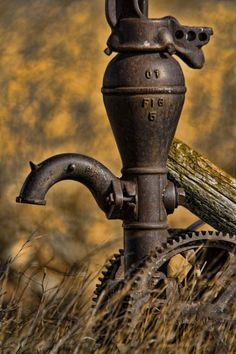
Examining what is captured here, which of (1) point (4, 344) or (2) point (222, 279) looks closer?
(1) point (4, 344)

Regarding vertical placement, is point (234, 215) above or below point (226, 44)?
below

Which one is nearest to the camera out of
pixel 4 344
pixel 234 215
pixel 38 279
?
pixel 4 344

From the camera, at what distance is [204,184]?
160 inches

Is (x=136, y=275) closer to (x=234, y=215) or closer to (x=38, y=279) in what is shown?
(x=234, y=215)

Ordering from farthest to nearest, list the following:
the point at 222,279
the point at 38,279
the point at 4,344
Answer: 1. the point at 38,279
2. the point at 222,279
3. the point at 4,344

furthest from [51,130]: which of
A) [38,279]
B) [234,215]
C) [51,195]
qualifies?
[234,215]

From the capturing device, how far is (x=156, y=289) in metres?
3.38

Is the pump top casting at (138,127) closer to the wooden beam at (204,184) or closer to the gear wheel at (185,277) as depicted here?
the gear wheel at (185,277)

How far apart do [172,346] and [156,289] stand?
0.67 ft

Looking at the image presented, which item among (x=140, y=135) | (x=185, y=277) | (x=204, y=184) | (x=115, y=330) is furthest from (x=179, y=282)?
(x=204, y=184)

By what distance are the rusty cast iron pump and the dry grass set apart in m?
0.14

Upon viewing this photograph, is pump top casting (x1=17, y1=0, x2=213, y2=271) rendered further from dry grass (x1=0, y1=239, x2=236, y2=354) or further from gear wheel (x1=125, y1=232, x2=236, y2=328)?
dry grass (x1=0, y1=239, x2=236, y2=354)

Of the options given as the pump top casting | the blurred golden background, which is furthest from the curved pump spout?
the blurred golden background

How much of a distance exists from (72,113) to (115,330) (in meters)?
2.30
